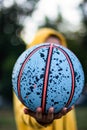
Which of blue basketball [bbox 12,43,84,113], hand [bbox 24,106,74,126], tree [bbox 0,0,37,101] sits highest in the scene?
tree [bbox 0,0,37,101]

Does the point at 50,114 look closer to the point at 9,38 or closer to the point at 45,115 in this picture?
the point at 45,115

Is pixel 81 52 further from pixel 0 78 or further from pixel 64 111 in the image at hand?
pixel 64 111

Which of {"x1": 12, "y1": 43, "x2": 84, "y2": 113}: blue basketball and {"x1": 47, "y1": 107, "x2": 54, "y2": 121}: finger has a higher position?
{"x1": 12, "y1": 43, "x2": 84, "y2": 113}: blue basketball

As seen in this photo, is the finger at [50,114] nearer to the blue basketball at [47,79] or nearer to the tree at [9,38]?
the blue basketball at [47,79]

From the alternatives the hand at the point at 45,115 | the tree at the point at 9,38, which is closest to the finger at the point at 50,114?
the hand at the point at 45,115

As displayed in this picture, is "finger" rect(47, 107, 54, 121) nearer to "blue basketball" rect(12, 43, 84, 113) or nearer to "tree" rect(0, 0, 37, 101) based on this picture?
"blue basketball" rect(12, 43, 84, 113)

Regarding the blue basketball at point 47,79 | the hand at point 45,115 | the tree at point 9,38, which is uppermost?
the tree at point 9,38

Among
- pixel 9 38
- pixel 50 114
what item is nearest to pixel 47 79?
pixel 50 114

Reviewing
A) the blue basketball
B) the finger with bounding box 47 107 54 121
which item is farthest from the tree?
the finger with bounding box 47 107 54 121

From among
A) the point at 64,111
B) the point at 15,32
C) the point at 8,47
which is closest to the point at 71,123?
the point at 64,111
